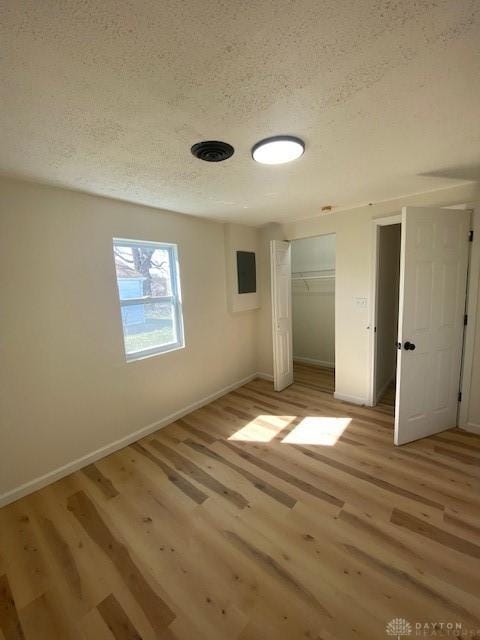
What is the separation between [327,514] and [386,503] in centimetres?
43

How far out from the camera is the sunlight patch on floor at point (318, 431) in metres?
2.53

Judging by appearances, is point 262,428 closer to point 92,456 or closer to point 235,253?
point 92,456

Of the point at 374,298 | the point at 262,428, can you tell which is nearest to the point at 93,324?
the point at 262,428

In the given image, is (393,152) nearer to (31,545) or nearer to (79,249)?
(79,249)

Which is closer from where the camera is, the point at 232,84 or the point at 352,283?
the point at 232,84

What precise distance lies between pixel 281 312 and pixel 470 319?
196 centimetres

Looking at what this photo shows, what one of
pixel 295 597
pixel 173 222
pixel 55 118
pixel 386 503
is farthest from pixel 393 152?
pixel 295 597

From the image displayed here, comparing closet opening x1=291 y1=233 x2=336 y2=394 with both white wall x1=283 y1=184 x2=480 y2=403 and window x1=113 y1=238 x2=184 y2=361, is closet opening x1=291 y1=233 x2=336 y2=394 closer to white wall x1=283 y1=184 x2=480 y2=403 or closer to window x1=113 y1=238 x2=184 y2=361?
white wall x1=283 y1=184 x2=480 y2=403

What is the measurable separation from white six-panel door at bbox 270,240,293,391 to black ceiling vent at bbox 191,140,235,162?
6.02ft

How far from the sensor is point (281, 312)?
359 centimetres

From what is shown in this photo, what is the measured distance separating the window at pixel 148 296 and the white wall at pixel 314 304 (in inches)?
104

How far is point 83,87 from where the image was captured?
103 centimetres

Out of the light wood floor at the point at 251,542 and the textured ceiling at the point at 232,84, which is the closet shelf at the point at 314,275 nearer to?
the textured ceiling at the point at 232,84

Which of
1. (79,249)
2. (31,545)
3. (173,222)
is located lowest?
(31,545)
